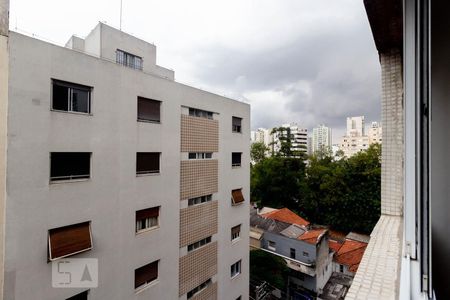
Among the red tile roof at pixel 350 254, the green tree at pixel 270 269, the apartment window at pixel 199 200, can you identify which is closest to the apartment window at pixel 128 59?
the apartment window at pixel 199 200

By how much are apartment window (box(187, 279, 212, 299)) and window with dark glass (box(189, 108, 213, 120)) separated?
4771mm

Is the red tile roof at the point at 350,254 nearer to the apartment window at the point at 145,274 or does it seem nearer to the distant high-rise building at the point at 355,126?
the apartment window at the point at 145,274

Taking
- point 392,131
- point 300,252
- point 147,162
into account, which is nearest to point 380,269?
point 392,131

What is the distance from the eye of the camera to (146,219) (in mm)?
5516

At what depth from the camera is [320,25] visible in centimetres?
259

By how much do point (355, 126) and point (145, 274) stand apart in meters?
43.2

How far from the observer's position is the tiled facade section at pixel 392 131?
2.83 metres

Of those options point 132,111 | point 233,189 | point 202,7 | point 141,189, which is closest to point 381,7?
point 202,7

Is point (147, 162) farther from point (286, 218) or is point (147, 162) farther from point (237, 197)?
point (286, 218)

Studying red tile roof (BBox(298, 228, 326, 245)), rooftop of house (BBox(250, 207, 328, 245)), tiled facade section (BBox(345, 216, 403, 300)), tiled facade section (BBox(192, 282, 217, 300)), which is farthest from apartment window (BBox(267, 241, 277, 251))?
tiled facade section (BBox(345, 216, 403, 300))

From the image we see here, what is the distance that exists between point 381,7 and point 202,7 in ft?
9.05

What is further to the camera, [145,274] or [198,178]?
[198,178]

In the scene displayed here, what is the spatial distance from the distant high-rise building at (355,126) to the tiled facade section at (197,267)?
128ft

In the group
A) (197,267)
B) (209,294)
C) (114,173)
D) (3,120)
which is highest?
(3,120)
